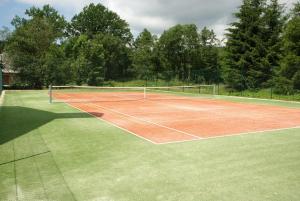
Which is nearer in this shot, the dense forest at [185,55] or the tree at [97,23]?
the dense forest at [185,55]

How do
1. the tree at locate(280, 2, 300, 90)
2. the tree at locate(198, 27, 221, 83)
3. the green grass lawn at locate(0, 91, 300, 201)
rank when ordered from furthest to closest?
the tree at locate(198, 27, 221, 83) → the tree at locate(280, 2, 300, 90) → the green grass lawn at locate(0, 91, 300, 201)

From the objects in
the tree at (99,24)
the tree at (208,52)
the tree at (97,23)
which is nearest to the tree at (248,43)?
the tree at (208,52)

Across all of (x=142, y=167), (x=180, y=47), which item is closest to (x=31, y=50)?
(x=180, y=47)

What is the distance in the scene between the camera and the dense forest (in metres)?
29.4

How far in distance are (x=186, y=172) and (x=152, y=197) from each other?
1.32 meters

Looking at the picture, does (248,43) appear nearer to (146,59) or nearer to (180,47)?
(180,47)

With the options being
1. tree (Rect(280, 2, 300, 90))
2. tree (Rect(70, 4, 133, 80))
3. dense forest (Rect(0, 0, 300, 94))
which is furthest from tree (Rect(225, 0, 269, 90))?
tree (Rect(70, 4, 133, 80))

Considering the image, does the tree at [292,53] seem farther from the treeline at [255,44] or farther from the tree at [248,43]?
the tree at [248,43]

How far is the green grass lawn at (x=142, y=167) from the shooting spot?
15.7 feet

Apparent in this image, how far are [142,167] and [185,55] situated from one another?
53.4 meters

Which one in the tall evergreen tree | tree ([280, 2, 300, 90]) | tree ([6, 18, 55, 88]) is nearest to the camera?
the tall evergreen tree

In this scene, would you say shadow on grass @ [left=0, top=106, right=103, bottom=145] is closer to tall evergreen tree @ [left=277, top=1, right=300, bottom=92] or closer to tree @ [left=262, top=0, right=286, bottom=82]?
tall evergreen tree @ [left=277, top=1, right=300, bottom=92]

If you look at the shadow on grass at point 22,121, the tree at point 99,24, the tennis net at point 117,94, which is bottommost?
the shadow on grass at point 22,121

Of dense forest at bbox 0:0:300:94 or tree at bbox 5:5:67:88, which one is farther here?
tree at bbox 5:5:67:88
